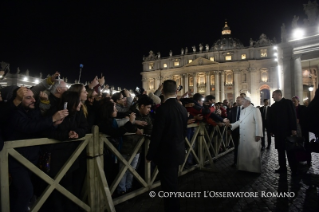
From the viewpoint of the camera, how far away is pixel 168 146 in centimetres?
356

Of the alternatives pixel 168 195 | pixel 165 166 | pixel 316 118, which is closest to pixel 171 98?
pixel 165 166

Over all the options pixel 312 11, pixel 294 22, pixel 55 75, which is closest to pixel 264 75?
pixel 294 22

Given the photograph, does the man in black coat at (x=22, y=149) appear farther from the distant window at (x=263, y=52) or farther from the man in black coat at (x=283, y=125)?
the distant window at (x=263, y=52)

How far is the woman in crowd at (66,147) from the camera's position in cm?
342

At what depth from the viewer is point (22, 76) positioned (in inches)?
1981

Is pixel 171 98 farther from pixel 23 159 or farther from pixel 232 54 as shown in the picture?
pixel 232 54

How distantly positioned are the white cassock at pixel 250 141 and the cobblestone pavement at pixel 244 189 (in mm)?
281

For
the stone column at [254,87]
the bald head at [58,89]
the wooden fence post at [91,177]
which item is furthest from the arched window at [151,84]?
the wooden fence post at [91,177]

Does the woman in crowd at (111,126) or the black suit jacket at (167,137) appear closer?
the black suit jacket at (167,137)

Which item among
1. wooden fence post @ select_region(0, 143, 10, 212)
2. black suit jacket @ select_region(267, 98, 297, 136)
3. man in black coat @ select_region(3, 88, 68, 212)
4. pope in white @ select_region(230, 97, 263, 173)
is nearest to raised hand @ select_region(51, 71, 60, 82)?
man in black coat @ select_region(3, 88, 68, 212)

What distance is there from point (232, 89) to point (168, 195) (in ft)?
214

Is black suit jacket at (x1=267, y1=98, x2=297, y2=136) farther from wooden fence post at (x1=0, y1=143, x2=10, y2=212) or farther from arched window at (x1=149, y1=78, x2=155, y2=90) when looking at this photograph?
arched window at (x1=149, y1=78, x2=155, y2=90)

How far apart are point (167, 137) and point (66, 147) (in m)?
1.61

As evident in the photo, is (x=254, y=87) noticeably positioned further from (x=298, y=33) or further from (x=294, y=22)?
(x=298, y=33)
